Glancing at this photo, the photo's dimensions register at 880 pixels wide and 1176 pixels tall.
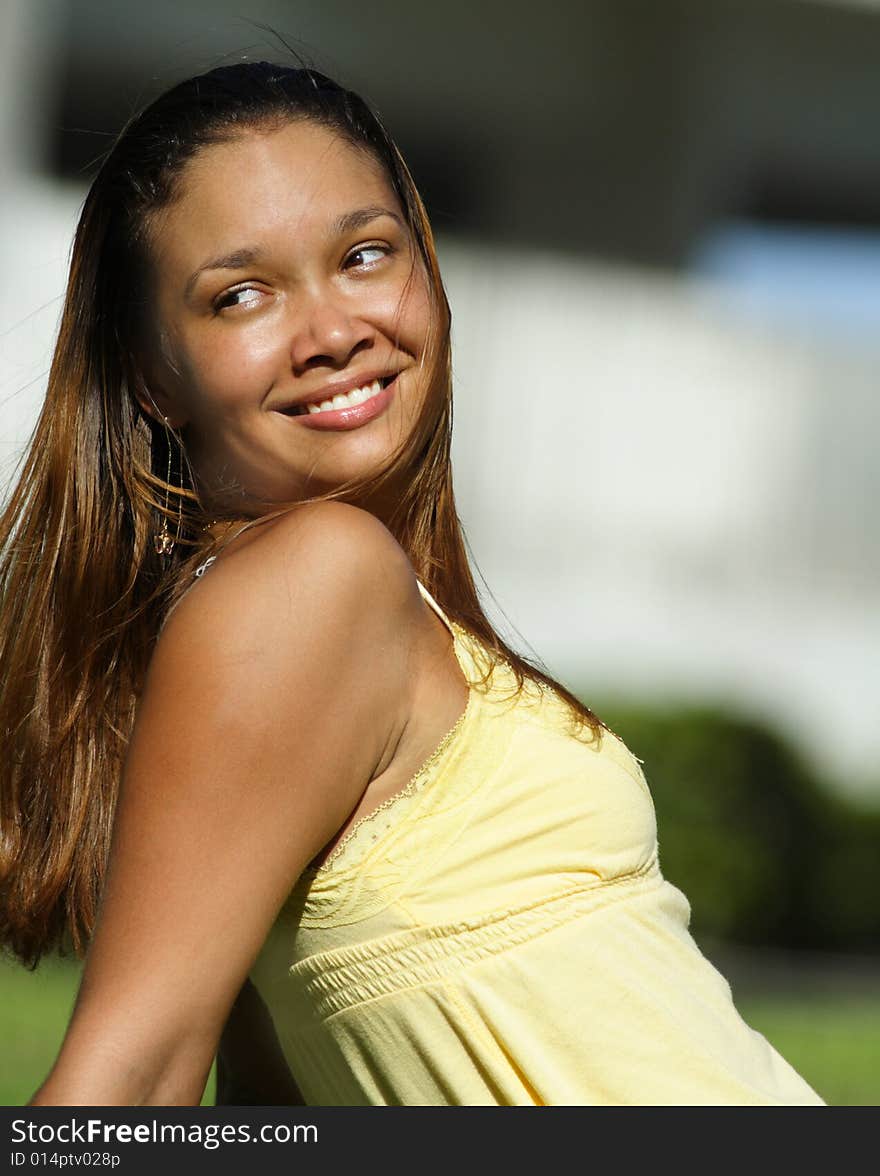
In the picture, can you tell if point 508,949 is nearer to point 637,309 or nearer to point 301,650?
point 301,650

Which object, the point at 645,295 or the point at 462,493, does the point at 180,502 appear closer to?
the point at 462,493

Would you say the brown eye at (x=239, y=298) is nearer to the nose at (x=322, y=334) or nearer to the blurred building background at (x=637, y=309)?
the nose at (x=322, y=334)

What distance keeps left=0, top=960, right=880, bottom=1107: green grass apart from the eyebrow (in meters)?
3.32

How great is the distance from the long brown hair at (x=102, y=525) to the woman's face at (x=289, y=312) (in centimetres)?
4

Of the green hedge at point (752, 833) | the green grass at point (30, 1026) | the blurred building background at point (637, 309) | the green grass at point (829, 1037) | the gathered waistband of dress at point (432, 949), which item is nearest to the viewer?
the gathered waistband of dress at point (432, 949)

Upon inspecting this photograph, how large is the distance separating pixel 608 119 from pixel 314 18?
88.2 inches

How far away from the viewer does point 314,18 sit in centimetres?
1035

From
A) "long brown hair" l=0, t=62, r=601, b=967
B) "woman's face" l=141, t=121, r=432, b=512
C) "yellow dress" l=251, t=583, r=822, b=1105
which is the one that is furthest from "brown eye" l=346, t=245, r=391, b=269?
"yellow dress" l=251, t=583, r=822, b=1105

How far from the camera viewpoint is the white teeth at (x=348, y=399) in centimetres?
195

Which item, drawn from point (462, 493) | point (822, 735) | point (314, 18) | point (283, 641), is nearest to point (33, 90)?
point (314, 18)

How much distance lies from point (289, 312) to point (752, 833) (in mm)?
7220

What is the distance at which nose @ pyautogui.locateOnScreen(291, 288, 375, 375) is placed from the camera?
1.90 metres

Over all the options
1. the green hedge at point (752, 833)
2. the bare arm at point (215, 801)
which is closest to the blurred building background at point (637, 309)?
the green hedge at point (752, 833)

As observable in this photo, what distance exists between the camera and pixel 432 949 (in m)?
1.68
